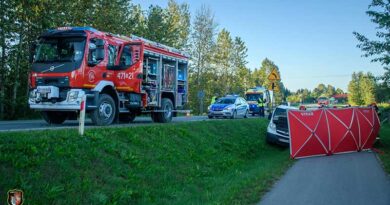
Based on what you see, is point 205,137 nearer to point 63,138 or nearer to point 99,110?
point 99,110

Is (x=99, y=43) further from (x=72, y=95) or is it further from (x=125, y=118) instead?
(x=125, y=118)

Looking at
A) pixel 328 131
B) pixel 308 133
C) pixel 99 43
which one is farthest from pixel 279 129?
pixel 99 43

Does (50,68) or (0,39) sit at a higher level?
(0,39)

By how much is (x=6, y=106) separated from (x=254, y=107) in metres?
21.9

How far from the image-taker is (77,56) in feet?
44.4

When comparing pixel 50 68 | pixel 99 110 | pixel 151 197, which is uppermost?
pixel 50 68

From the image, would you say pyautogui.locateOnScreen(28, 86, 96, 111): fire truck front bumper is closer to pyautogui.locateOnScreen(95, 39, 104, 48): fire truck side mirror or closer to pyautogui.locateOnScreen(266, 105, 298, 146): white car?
pyautogui.locateOnScreen(95, 39, 104, 48): fire truck side mirror

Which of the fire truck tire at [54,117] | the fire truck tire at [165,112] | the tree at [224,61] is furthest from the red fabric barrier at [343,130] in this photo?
the tree at [224,61]

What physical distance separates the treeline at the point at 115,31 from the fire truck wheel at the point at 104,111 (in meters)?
9.87

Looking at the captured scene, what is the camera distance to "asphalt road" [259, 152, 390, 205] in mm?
7918

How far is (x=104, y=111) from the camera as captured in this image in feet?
47.0

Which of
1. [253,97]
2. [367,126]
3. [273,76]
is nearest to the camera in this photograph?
[367,126]

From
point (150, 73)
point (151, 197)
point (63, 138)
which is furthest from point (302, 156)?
point (63, 138)

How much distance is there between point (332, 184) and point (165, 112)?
1028cm
